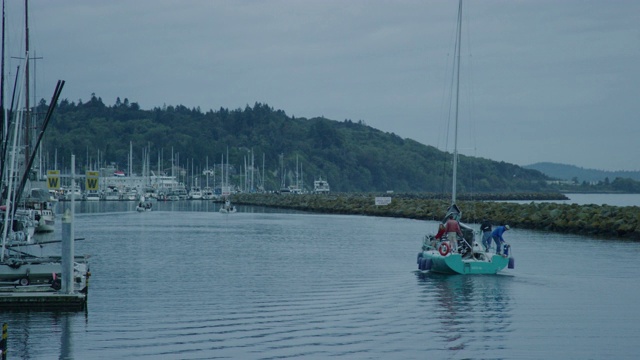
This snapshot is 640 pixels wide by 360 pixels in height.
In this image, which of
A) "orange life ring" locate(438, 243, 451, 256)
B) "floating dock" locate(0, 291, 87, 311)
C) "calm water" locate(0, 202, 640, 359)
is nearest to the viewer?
"calm water" locate(0, 202, 640, 359)

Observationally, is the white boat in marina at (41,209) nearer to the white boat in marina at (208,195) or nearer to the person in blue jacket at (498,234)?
the person in blue jacket at (498,234)

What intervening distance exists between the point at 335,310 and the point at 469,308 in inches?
159

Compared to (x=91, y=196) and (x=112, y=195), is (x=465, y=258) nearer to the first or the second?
(x=91, y=196)

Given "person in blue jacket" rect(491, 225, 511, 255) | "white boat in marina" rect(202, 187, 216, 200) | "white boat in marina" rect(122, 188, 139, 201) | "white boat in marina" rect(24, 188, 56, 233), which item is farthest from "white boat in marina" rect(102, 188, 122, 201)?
"person in blue jacket" rect(491, 225, 511, 255)

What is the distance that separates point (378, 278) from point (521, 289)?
6.23 meters

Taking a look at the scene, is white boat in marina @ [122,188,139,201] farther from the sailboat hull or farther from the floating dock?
the floating dock

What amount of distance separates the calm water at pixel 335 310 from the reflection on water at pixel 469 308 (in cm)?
6

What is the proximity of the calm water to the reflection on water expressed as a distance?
6cm

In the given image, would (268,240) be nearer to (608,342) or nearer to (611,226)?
(611,226)

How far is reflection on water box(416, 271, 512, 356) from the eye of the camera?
22047 millimetres

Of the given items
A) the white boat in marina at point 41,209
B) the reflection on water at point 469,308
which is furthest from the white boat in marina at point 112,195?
the reflection on water at point 469,308

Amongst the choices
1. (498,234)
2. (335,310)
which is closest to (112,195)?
(498,234)

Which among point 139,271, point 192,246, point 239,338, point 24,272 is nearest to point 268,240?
point 192,246

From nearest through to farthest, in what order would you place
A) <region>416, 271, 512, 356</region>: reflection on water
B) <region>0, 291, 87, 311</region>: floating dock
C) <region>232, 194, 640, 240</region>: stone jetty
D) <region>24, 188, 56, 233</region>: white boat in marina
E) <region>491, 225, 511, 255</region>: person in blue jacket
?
1. <region>416, 271, 512, 356</region>: reflection on water
2. <region>0, 291, 87, 311</region>: floating dock
3. <region>491, 225, 511, 255</region>: person in blue jacket
4. <region>24, 188, 56, 233</region>: white boat in marina
5. <region>232, 194, 640, 240</region>: stone jetty
